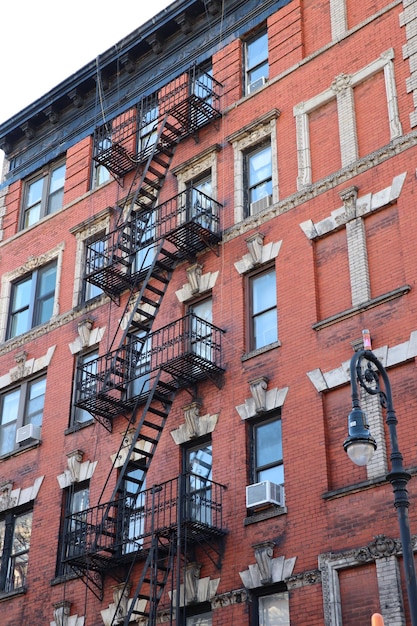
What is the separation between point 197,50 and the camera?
28203 mm

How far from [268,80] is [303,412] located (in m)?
9.75

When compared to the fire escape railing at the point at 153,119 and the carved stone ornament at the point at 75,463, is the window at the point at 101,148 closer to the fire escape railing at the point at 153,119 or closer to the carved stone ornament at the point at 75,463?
the fire escape railing at the point at 153,119

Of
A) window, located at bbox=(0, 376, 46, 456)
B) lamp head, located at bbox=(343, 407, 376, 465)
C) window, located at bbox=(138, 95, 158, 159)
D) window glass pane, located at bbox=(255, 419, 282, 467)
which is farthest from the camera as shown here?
window, located at bbox=(138, 95, 158, 159)

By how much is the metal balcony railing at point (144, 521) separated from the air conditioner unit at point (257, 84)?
10.4 m

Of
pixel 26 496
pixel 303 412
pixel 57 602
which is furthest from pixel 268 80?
pixel 57 602

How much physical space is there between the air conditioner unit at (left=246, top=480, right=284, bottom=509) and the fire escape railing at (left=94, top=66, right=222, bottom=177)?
1070cm

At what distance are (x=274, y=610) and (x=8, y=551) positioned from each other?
898cm

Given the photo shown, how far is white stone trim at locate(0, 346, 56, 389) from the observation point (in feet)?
89.6

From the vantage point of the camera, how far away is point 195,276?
24.1 m

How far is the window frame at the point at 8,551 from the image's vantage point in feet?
80.7

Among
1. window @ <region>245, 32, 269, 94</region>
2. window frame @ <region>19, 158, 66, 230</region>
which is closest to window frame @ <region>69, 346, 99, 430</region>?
window frame @ <region>19, 158, 66, 230</region>

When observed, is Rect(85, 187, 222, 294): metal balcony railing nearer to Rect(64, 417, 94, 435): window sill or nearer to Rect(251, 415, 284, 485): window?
Rect(64, 417, 94, 435): window sill

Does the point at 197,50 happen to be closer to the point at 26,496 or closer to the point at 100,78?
the point at 100,78

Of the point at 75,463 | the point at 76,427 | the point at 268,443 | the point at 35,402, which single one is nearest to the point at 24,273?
the point at 35,402
